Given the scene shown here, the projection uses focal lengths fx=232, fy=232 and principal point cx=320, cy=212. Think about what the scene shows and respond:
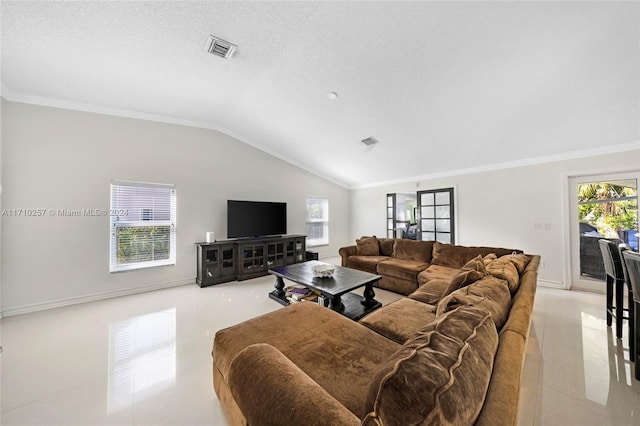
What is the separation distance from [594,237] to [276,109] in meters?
5.30

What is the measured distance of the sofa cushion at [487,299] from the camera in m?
1.18

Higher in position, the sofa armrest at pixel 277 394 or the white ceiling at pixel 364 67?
the white ceiling at pixel 364 67

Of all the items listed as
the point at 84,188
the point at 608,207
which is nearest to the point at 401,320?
the point at 608,207

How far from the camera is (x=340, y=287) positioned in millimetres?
2609

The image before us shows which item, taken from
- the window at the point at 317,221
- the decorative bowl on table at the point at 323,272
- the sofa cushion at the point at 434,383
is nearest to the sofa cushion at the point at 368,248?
the decorative bowl on table at the point at 323,272

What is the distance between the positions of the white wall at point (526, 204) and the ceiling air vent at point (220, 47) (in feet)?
14.9

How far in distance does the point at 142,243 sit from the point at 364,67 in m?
4.18

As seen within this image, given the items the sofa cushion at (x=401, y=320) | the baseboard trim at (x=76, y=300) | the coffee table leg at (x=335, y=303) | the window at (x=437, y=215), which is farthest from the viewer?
the window at (x=437, y=215)

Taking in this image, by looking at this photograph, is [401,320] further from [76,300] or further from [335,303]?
[76,300]

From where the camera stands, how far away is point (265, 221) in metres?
4.92

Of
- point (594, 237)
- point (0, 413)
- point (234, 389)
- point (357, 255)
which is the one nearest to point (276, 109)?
point (357, 255)

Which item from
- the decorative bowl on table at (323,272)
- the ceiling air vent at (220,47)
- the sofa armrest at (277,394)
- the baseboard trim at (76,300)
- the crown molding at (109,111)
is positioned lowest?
the baseboard trim at (76,300)

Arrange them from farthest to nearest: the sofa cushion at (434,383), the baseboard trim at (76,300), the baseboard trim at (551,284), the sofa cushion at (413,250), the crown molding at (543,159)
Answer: the sofa cushion at (413,250)
the baseboard trim at (551,284)
the crown molding at (543,159)
the baseboard trim at (76,300)
the sofa cushion at (434,383)

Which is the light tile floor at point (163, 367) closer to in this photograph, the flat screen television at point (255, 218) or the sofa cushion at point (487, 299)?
the sofa cushion at point (487, 299)
